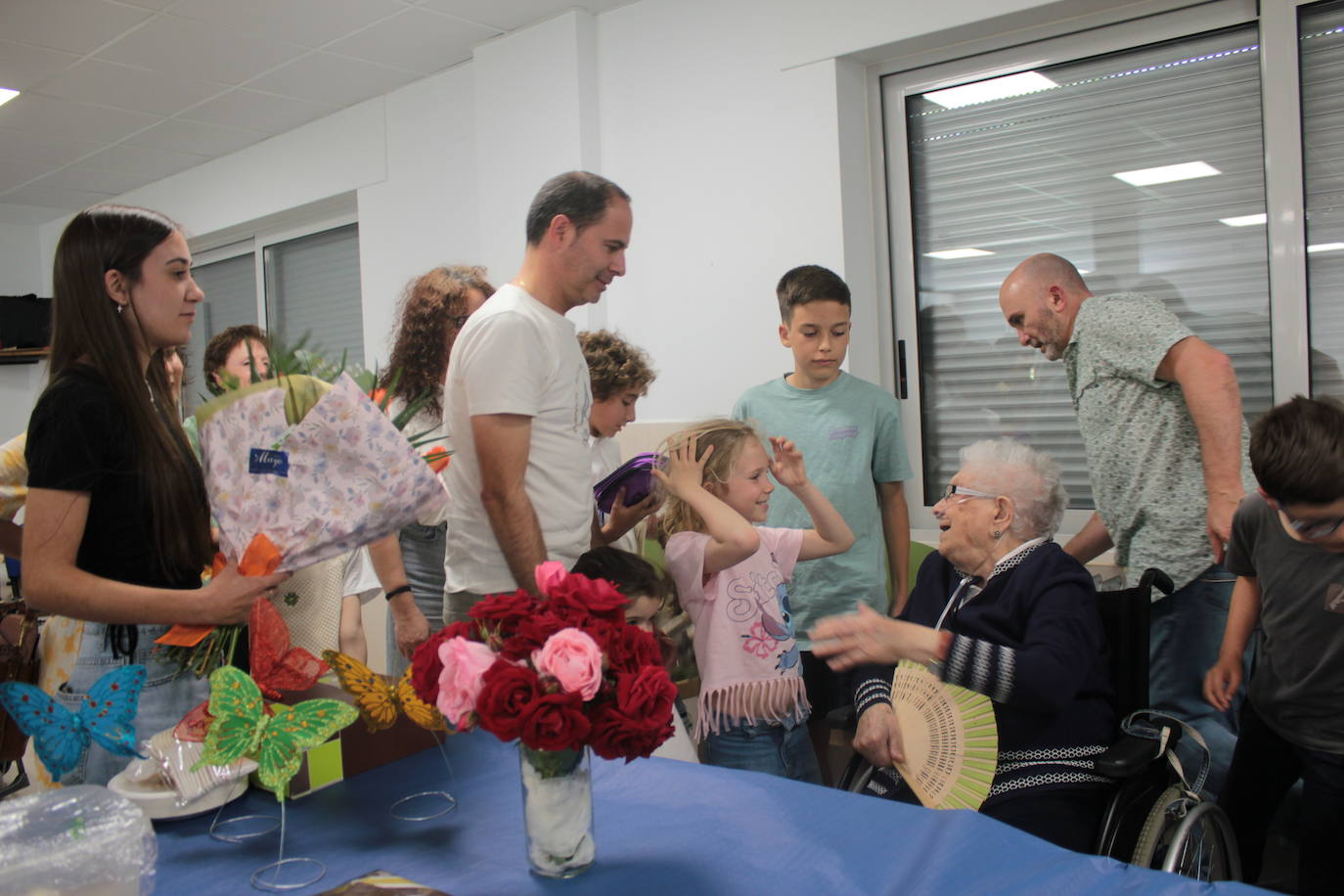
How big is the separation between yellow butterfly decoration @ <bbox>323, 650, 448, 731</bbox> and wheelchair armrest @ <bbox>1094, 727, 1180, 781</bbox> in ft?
3.61

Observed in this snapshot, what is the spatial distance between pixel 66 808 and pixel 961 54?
3132mm

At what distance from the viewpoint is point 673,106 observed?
11.9ft

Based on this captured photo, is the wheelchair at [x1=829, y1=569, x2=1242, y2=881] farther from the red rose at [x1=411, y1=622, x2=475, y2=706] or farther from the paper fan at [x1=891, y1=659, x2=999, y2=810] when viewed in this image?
the red rose at [x1=411, y1=622, x2=475, y2=706]

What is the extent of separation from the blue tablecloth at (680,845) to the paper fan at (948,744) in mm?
484

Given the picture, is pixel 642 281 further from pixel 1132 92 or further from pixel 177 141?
pixel 177 141

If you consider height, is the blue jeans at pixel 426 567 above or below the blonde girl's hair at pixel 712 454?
below

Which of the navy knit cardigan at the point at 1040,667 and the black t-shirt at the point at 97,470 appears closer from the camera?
the black t-shirt at the point at 97,470

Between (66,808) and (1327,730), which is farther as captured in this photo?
(1327,730)

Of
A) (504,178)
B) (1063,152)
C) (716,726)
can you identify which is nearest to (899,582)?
(716,726)

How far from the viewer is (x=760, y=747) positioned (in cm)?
201

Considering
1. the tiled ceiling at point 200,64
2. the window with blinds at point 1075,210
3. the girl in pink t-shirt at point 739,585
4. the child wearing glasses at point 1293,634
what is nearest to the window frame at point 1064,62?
the window with blinds at point 1075,210

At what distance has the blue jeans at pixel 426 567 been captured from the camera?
2.51 m

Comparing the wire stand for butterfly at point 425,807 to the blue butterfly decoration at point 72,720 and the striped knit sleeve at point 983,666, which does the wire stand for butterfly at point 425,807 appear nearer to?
the blue butterfly decoration at point 72,720

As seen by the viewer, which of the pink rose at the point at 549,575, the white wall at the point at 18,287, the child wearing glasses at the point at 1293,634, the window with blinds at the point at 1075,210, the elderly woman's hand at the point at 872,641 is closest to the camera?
the pink rose at the point at 549,575
